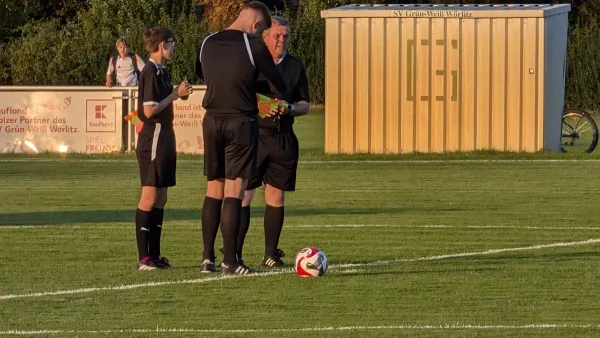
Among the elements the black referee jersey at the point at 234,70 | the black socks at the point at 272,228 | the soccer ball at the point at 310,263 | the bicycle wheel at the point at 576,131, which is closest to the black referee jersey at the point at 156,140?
the black referee jersey at the point at 234,70

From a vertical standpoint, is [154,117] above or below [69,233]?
above

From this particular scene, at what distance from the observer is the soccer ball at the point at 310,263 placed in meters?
11.6

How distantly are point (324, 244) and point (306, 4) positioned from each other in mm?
32220

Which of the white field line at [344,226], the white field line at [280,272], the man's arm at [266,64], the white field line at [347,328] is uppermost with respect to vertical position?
the man's arm at [266,64]

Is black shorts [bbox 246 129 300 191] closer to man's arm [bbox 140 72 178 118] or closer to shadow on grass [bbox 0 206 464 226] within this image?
man's arm [bbox 140 72 178 118]

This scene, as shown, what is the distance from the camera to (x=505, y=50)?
2600 cm

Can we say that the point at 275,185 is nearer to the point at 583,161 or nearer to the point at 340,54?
the point at 583,161

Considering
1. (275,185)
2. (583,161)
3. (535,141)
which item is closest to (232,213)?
(275,185)

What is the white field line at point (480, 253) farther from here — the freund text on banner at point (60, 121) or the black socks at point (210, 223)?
the freund text on banner at point (60, 121)

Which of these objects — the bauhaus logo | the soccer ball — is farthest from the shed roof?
the soccer ball

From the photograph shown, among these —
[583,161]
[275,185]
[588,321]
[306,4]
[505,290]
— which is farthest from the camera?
[306,4]

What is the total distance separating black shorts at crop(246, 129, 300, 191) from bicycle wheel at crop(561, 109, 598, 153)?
14.3m

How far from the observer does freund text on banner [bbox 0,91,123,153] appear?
2622 centimetres

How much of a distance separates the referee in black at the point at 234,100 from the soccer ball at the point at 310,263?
1.47 feet
